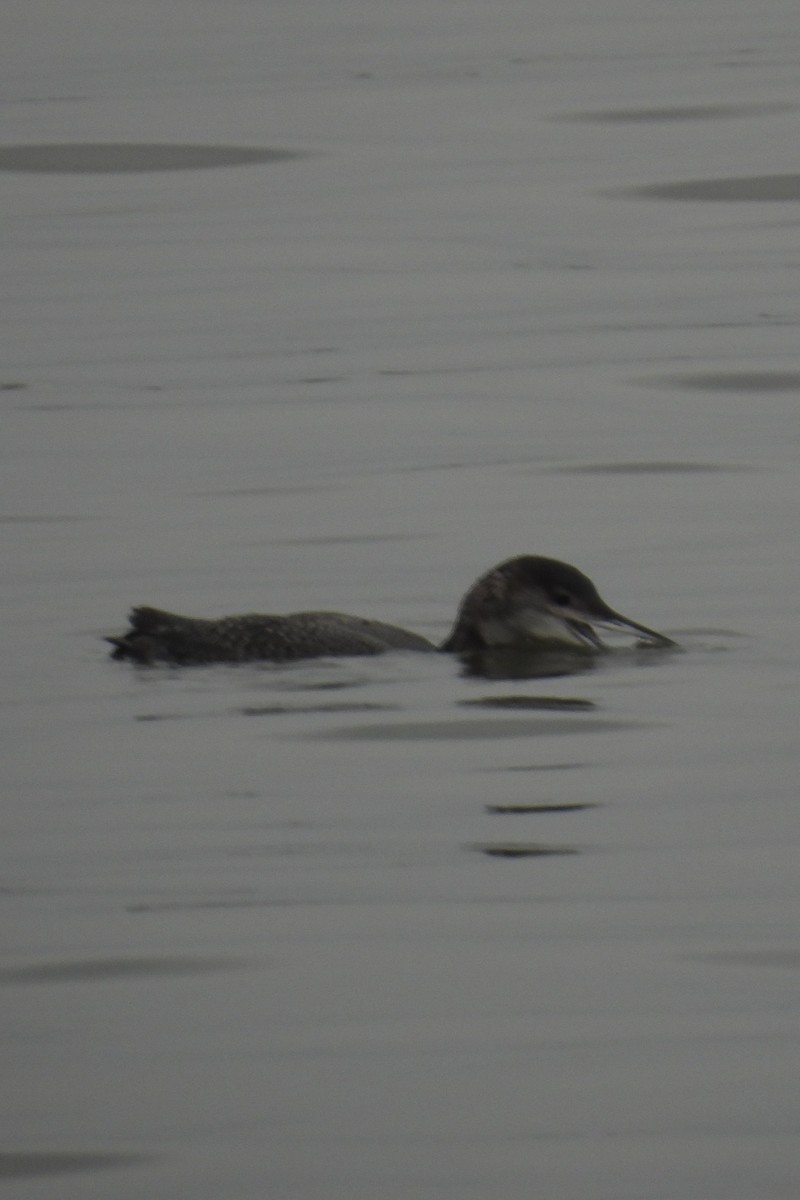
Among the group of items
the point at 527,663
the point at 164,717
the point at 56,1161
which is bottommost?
the point at 56,1161

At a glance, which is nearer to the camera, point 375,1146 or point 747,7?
point 375,1146

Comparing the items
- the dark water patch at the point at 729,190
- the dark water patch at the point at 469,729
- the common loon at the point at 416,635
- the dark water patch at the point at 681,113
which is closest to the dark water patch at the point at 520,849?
the dark water patch at the point at 469,729

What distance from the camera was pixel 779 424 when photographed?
1541 cm

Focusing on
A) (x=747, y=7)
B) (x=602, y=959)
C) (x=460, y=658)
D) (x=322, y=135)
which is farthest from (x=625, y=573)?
(x=747, y=7)

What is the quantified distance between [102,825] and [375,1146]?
2.38m

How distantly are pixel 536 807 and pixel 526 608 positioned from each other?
8.48 feet

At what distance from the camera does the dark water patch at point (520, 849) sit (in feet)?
24.7

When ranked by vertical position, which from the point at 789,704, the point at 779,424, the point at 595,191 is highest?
the point at 595,191

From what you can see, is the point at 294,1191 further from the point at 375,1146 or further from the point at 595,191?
the point at 595,191

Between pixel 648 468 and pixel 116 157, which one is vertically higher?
pixel 116 157

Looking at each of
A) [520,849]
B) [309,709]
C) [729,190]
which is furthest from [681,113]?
[520,849]

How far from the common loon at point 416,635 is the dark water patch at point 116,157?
49.8ft

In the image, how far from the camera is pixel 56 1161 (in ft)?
18.4

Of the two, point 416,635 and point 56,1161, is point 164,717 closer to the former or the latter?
point 416,635
